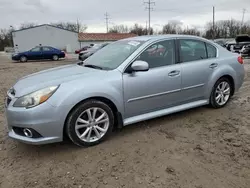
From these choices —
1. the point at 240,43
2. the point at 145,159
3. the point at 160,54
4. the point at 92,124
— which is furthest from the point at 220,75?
the point at 240,43

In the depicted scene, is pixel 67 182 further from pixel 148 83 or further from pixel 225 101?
pixel 225 101

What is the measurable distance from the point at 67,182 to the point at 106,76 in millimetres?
1480

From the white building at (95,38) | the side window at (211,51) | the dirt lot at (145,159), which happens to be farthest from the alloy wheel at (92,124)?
the white building at (95,38)

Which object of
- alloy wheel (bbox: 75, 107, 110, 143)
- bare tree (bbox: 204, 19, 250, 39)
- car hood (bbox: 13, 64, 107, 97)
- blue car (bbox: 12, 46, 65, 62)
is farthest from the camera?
bare tree (bbox: 204, 19, 250, 39)

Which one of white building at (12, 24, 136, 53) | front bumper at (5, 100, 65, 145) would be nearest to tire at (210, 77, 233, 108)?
front bumper at (5, 100, 65, 145)

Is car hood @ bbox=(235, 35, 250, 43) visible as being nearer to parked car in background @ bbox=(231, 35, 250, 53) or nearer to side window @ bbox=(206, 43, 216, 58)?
parked car in background @ bbox=(231, 35, 250, 53)

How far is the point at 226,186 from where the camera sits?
93.0 inches

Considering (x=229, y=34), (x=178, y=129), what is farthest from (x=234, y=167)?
(x=229, y=34)

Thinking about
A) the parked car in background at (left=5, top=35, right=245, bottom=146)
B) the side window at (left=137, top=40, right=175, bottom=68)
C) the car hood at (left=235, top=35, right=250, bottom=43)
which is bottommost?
the parked car in background at (left=5, top=35, right=245, bottom=146)

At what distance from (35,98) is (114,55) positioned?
1532mm

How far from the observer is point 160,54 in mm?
3816

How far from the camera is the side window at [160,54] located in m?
3.67

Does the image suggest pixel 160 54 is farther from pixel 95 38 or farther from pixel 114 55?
pixel 95 38

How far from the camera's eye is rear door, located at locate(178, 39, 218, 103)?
3.97m
